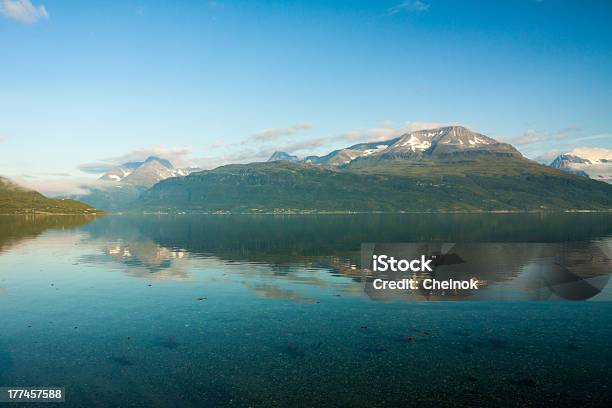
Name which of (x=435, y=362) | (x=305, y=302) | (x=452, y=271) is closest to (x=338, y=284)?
(x=305, y=302)

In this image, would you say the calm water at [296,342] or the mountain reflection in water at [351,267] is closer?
the calm water at [296,342]

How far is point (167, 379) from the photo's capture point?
31.1m

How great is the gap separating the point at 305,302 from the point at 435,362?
76.3 ft

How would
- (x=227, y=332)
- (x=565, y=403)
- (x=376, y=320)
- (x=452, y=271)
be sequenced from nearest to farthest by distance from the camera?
(x=565, y=403), (x=227, y=332), (x=376, y=320), (x=452, y=271)

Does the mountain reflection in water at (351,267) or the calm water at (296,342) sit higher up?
the mountain reflection in water at (351,267)

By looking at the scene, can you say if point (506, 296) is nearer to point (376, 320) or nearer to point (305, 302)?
point (376, 320)

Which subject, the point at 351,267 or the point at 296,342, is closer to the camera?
the point at 296,342

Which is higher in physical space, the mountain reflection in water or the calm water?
the mountain reflection in water

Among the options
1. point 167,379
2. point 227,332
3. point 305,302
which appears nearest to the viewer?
point 167,379

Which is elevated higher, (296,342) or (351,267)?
(351,267)

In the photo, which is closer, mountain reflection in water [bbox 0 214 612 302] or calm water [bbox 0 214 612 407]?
calm water [bbox 0 214 612 407]

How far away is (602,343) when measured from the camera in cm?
3947

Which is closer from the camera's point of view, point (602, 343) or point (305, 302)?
point (602, 343)

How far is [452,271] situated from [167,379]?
6330 cm
